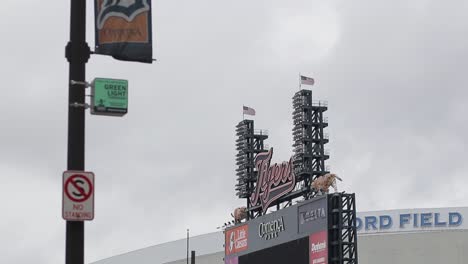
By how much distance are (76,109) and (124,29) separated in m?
0.97

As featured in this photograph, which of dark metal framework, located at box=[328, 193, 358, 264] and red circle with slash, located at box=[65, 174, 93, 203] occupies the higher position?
dark metal framework, located at box=[328, 193, 358, 264]

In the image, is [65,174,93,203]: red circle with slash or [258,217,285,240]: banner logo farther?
[258,217,285,240]: banner logo

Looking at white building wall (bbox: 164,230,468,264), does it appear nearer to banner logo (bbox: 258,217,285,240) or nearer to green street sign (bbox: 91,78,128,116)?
banner logo (bbox: 258,217,285,240)

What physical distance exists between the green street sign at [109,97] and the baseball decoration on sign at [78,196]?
0.66 metres

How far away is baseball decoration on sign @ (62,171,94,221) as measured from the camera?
1240 centimetres

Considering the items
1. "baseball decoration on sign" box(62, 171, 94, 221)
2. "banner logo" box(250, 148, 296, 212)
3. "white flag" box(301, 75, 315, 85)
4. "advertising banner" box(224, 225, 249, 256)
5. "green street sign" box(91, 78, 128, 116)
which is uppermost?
"white flag" box(301, 75, 315, 85)

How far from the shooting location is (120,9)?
1279cm

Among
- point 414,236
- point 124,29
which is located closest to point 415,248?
point 414,236

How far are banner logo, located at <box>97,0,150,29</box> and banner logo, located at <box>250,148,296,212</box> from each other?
39624mm

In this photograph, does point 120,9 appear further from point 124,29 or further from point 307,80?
point 307,80

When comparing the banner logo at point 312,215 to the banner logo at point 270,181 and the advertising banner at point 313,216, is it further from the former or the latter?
the banner logo at point 270,181

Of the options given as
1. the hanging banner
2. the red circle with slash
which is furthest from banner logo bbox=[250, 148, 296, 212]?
the red circle with slash

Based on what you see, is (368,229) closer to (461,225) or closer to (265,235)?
(461,225)

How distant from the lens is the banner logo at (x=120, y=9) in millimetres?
12789
